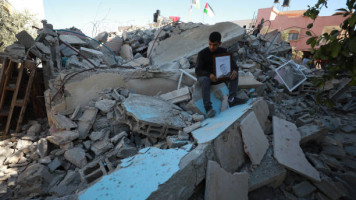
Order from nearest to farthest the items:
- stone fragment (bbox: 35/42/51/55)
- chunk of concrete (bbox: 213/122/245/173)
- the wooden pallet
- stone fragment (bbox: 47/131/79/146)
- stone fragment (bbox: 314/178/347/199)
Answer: chunk of concrete (bbox: 213/122/245/173) < stone fragment (bbox: 314/178/347/199) < stone fragment (bbox: 47/131/79/146) < the wooden pallet < stone fragment (bbox: 35/42/51/55)

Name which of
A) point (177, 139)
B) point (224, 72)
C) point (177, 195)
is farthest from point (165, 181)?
point (224, 72)

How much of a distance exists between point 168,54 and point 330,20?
18664 millimetres

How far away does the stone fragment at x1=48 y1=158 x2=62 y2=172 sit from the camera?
2.60m

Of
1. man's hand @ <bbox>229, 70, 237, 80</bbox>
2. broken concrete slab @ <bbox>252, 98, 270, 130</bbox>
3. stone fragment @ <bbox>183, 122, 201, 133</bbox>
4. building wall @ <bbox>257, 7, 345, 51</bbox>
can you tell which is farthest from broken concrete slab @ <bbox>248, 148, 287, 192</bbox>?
building wall @ <bbox>257, 7, 345, 51</bbox>

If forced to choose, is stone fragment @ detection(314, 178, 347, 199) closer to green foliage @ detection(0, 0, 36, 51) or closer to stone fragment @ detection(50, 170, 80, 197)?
stone fragment @ detection(50, 170, 80, 197)

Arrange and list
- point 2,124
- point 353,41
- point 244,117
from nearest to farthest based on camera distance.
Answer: point 353,41 → point 244,117 → point 2,124

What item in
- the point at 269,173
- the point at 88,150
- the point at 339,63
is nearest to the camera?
the point at 339,63

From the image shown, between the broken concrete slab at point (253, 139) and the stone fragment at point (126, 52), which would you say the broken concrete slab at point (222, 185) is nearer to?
the broken concrete slab at point (253, 139)

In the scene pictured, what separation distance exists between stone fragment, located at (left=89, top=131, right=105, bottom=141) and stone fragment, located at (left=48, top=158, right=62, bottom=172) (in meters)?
0.54

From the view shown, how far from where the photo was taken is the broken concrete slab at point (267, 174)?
2166mm

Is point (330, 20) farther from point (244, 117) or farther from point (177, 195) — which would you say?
point (177, 195)

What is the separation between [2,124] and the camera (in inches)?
168

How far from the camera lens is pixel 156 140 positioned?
271 centimetres

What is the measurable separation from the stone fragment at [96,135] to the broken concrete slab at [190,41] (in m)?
3.29
